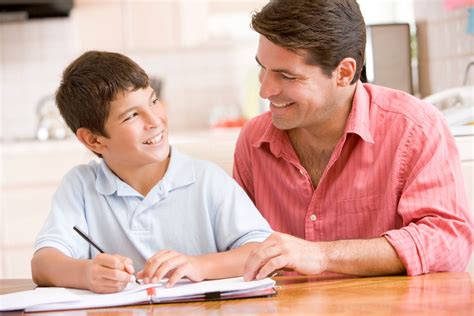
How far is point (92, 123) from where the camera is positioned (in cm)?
211

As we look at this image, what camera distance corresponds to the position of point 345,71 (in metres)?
2.12

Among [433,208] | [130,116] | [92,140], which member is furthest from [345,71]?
[92,140]

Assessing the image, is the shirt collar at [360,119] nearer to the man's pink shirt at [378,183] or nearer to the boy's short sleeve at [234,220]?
the man's pink shirt at [378,183]

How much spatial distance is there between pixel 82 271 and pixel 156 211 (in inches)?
12.8

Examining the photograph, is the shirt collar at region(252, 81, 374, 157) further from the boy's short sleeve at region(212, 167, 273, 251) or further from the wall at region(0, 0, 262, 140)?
the wall at region(0, 0, 262, 140)

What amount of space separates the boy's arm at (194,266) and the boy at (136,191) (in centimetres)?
13

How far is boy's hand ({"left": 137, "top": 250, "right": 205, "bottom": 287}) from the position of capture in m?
1.68

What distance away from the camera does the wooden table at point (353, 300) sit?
1.43 metres

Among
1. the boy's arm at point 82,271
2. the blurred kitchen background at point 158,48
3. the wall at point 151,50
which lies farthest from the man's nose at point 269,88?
the wall at point 151,50

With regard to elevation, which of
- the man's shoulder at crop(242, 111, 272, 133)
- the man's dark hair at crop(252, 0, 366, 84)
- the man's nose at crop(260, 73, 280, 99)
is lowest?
the man's shoulder at crop(242, 111, 272, 133)

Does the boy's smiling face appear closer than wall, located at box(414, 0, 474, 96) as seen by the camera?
Yes

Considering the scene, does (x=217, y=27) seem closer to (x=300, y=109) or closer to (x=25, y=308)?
(x=300, y=109)

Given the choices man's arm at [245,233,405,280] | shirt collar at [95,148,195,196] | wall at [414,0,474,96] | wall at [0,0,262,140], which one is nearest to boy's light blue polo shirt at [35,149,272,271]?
shirt collar at [95,148,195,196]

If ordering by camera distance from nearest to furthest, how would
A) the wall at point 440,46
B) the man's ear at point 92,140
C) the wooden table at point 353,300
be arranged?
the wooden table at point 353,300, the man's ear at point 92,140, the wall at point 440,46
